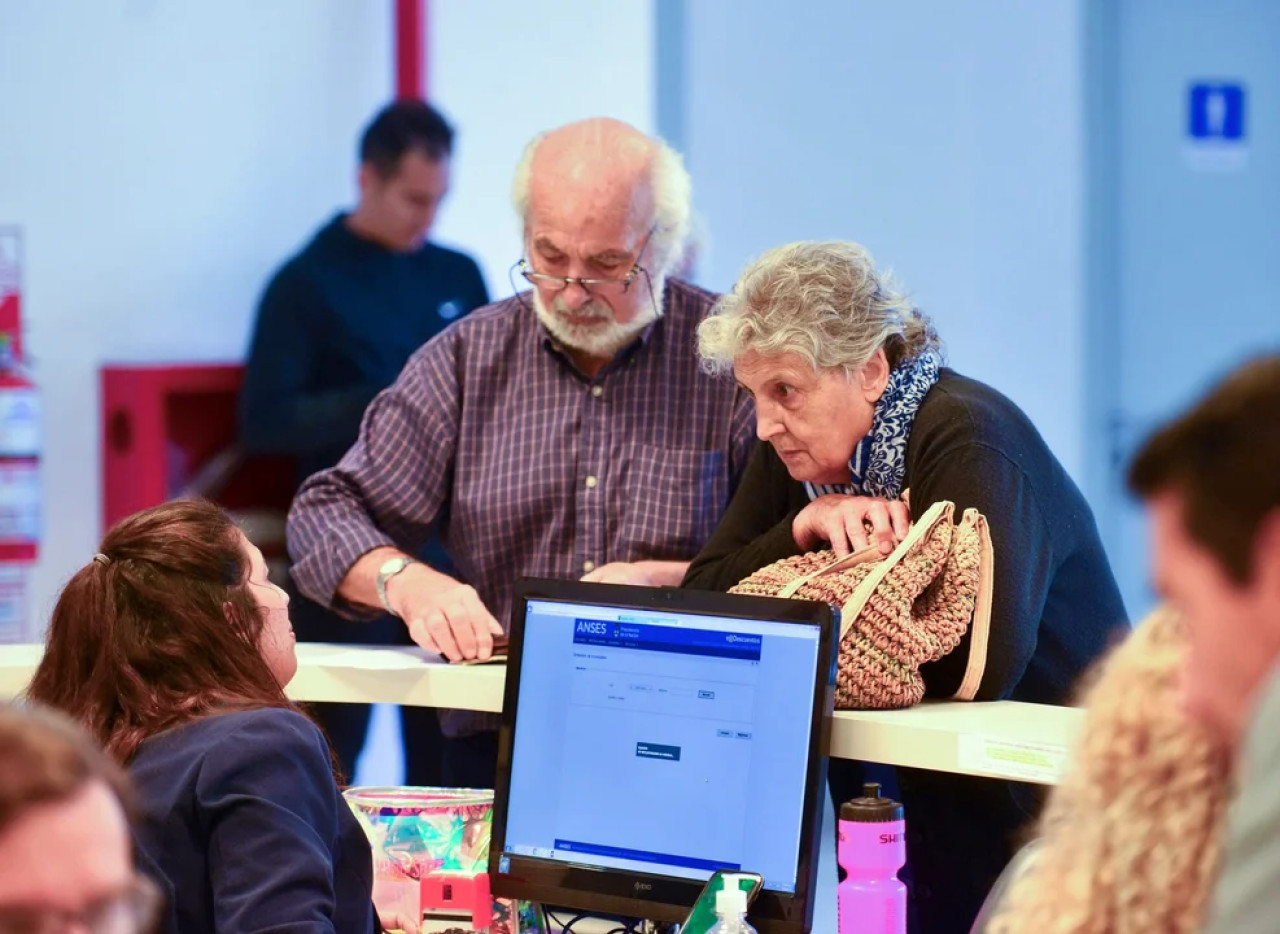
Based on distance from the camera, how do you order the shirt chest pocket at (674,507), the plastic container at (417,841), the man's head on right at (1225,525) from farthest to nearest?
the shirt chest pocket at (674,507) < the plastic container at (417,841) < the man's head on right at (1225,525)

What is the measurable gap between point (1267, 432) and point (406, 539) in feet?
6.86

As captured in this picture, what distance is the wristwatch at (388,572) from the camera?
2527 mm

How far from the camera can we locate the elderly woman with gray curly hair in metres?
2.04

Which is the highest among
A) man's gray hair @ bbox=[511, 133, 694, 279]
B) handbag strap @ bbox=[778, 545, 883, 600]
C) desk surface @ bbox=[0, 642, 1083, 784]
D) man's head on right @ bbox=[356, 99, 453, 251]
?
man's head on right @ bbox=[356, 99, 453, 251]

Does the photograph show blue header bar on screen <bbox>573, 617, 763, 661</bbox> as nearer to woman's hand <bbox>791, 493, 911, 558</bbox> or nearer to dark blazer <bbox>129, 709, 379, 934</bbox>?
woman's hand <bbox>791, 493, 911, 558</bbox>

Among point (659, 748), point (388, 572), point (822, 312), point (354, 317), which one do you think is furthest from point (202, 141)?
point (659, 748)

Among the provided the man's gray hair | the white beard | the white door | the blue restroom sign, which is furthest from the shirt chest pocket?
the blue restroom sign

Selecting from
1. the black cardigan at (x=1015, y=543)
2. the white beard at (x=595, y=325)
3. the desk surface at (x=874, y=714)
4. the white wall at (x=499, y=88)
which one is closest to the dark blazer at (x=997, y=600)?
the black cardigan at (x=1015, y=543)

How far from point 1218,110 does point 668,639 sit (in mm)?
3611

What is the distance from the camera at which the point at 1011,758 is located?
1.76m

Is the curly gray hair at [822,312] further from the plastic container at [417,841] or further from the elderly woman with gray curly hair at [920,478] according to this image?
the plastic container at [417,841]

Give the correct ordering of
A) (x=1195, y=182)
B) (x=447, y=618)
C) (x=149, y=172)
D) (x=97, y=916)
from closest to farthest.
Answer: (x=97, y=916) → (x=447, y=618) → (x=149, y=172) → (x=1195, y=182)

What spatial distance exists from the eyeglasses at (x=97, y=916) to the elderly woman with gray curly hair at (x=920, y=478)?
116 cm

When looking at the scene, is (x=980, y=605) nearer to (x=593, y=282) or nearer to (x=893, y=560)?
(x=893, y=560)
